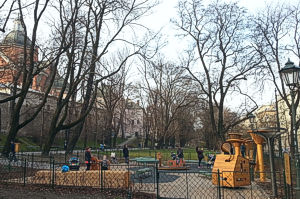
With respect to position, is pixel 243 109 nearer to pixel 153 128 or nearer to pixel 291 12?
pixel 291 12

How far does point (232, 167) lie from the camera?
1077 centimetres

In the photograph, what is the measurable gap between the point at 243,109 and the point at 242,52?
4.68 metres

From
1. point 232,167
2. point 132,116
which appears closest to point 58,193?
point 232,167

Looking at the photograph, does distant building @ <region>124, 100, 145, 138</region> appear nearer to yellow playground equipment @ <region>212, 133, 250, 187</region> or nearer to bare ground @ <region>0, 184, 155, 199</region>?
yellow playground equipment @ <region>212, 133, 250, 187</region>

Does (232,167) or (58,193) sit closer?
(58,193)

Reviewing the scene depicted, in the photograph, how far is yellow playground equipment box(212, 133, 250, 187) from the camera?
10.7 meters

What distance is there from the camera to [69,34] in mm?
18719

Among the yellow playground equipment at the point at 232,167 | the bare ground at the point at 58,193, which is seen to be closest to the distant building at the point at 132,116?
the yellow playground equipment at the point at 232,167

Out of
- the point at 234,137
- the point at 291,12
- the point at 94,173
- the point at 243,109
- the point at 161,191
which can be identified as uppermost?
the point at 291,12

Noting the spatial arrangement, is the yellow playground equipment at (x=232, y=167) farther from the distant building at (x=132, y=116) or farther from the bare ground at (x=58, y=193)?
the distant building at (x=132, y=116)

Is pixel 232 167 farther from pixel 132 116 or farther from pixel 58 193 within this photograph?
pixel 132 116

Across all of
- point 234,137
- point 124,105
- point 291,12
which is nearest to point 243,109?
point 291,12

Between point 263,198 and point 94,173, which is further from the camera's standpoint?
point 94,173

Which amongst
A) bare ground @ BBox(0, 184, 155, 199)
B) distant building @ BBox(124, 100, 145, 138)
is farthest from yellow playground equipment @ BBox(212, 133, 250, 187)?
distant building @ BBox(124, 100, 145, 138)
